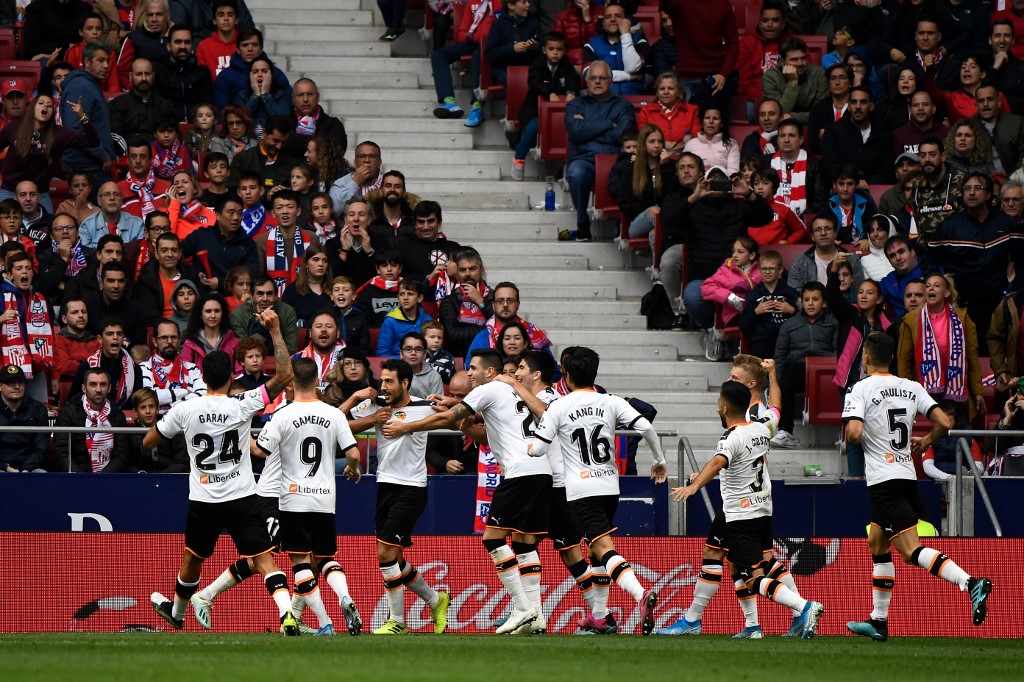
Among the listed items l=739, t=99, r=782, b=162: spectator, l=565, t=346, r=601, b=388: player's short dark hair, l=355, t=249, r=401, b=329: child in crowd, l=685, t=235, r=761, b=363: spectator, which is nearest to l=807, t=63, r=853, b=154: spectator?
l=739, t=99, r=782, b=162: spectator

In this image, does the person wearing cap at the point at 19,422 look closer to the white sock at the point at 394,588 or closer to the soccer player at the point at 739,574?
the white sock at the point at 394,588

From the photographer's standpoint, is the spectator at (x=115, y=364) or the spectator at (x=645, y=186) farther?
the spectator at (x=645, y=186)

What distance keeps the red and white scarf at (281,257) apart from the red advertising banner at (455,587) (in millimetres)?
3817

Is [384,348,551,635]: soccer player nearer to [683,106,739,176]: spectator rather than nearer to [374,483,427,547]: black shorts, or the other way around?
[374,483,427,547]: black shorts

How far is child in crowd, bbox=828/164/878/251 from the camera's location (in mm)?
18703

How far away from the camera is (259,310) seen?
16.2m

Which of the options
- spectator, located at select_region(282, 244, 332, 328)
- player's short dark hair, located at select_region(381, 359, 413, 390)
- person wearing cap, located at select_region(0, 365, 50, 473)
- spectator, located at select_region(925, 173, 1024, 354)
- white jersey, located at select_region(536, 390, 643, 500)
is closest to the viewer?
white jersey, located at select_region(536, 390, 643, 500)

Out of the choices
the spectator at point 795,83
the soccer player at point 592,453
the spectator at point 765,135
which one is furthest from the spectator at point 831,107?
the soccer player at point 592,453

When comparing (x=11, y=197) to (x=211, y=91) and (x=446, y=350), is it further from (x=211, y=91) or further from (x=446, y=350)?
(x=446, y=350)

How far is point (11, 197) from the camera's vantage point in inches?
714

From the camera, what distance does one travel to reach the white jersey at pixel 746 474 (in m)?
12.2

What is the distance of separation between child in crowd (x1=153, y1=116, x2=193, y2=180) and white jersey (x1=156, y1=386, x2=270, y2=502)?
7.04 meters

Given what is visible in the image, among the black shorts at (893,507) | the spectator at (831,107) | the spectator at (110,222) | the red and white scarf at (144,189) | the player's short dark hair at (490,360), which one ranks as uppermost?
the spectator at (831,107)

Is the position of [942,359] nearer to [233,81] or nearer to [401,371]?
[401,371]
